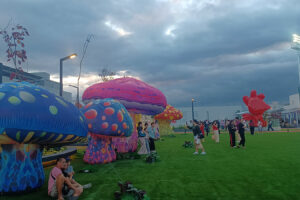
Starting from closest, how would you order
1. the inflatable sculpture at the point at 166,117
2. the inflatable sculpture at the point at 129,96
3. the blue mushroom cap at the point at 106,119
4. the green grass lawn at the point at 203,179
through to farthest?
the green grass lawn at the point at 203,179 < the blue mushroom cap at the point at 106,119 < the inflatable sculpture at the point at 129,96 < the inflatable sculpture at the point at 166,117

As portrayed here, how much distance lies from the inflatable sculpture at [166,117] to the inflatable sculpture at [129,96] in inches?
547

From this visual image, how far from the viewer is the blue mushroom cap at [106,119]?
7.96 meters

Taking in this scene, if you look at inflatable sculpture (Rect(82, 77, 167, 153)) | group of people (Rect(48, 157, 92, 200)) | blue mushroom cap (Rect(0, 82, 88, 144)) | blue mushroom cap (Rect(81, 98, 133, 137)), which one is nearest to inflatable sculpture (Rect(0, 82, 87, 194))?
blue mushroom cap (Rect(0, 82, 88, 144))

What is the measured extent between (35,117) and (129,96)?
7.13 m

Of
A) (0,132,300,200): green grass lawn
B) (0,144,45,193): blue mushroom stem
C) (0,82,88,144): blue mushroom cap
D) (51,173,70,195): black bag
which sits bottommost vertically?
(0,132,300,200): green grass lawn

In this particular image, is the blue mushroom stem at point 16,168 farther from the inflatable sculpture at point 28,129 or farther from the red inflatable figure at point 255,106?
the red inflatable figure at point 255,106

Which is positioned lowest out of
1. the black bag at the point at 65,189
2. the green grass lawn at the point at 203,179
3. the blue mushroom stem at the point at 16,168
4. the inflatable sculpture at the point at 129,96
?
the green grass lawn at the point at 203,179

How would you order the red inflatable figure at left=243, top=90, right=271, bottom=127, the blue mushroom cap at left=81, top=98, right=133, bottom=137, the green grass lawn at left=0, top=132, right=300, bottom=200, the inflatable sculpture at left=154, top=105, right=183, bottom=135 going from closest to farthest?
1. the green grass lawn at left=0, top=132, right=300, bottom=200
2. the blue mushroom cap at left=81, top=98, right=133, bottom=137
3. the red inflatable figure at left=243, top=90, right=271, bottom=127
4. the inflatable sculpture at left=154, top=105, right=183, bottom=135

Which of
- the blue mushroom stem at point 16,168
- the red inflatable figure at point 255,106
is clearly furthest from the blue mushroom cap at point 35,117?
the red inflatable figure at point 255,106

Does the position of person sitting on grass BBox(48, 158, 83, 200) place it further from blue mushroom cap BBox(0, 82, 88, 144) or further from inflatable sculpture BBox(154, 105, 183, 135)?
inflatable sculpture BBox(154, 105, 183, 135)

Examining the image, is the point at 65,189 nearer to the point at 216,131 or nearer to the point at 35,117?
the point at 35,117

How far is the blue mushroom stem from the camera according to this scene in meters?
4.82

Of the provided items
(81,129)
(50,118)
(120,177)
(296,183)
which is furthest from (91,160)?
(296,183)

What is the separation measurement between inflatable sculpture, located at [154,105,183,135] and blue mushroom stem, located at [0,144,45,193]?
21165 mm
